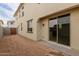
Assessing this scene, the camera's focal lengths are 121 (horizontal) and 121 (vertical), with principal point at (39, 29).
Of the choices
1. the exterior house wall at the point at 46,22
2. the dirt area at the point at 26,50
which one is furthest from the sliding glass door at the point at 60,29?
the dirt area at the point at 26,50

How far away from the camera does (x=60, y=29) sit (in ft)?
30.9

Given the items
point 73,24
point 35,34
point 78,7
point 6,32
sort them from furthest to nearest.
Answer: point 6,32, point 35,34, point 73,24, point 78,7

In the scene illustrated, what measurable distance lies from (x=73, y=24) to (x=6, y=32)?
22882mm

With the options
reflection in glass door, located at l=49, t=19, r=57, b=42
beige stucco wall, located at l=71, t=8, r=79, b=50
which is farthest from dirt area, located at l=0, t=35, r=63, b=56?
reflection in glass door, located at l=49, t=19, r=57, b=42

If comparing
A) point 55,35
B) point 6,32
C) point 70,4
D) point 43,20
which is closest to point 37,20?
point 43,20

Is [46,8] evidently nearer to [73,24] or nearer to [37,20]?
[37,20]

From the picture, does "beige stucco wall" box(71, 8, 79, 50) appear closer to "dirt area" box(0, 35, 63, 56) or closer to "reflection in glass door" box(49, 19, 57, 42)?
"dirt area" box(0, 35, 63, 56)

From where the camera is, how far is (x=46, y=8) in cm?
1113

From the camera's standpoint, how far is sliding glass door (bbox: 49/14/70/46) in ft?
28.0

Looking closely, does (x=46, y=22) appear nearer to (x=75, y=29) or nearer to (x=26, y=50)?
(x=26, y=50)

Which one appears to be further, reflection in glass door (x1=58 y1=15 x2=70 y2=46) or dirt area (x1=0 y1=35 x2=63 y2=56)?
reflection in glass door (x1=58 y1=15 x2=70 y2=46)

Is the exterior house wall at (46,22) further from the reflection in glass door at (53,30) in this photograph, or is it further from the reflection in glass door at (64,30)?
the reflection in glass door at (53,30)

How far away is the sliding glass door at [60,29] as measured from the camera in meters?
8.52

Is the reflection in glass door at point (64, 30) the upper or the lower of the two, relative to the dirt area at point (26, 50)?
upper
